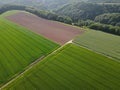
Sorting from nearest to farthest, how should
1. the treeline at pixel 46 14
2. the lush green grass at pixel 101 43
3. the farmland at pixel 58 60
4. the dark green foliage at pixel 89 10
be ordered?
the farmland at pixel 58 60
the lush green grass at pixel 101 43
the treeline at pixel 46 14
the dark green foliage at pixel 89 10

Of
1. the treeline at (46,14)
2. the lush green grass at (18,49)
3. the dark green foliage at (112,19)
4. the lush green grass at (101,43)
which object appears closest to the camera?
the lush green grass at (18,49)

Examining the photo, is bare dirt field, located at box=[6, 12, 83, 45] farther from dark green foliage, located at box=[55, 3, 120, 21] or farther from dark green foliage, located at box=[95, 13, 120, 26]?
dark green foliage, located at box=[55, 3, 120, 21]

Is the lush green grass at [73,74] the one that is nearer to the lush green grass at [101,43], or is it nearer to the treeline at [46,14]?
the lush green grass at [101,43]

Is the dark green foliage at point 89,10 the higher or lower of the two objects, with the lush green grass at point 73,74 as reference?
lower

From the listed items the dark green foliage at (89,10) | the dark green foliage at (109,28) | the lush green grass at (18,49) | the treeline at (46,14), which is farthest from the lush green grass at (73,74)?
the dark green foliage at (89,10)

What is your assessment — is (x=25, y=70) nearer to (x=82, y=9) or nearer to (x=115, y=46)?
(x=115, y=46)

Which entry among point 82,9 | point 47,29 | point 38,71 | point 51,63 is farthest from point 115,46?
point 82,9
